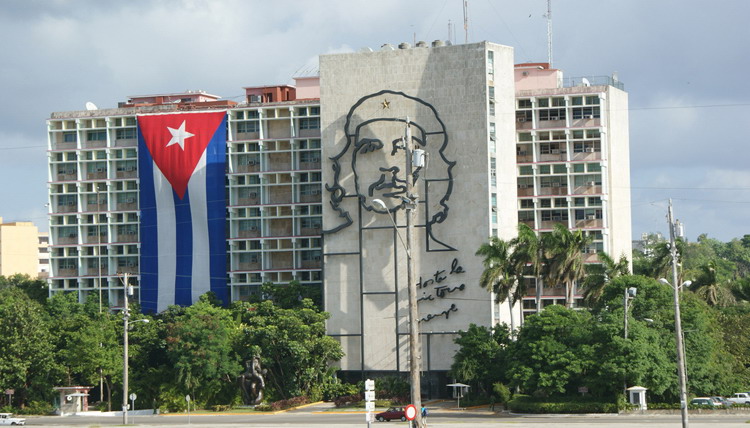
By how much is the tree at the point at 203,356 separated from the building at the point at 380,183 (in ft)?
38.1

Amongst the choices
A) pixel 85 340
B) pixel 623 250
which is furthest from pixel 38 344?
pixel 623 250

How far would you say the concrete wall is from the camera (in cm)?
12056

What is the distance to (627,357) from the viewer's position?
9494cm

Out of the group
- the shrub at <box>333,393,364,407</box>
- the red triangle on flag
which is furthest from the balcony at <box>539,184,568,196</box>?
the red triangle on flag

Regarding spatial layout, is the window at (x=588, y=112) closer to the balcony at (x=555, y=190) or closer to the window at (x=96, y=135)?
the balcony at (x=555, y=190)

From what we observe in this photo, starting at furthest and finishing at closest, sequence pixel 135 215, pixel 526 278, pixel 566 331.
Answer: pixel 135 215 → pixel 526 278 → pixel 566 331

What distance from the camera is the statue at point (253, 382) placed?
118m

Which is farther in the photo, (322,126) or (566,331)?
(322,126)

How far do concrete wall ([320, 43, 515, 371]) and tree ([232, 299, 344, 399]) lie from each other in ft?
13.5

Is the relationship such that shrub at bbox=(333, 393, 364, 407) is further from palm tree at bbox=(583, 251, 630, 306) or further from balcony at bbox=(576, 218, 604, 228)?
balcony at bbox=(576, 218, 604, 228)

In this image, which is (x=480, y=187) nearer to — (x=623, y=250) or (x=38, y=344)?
(x=623, y=250)

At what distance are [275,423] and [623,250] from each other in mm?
58595

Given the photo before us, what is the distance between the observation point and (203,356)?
117375 mm

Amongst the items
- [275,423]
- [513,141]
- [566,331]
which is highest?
[513,141]
